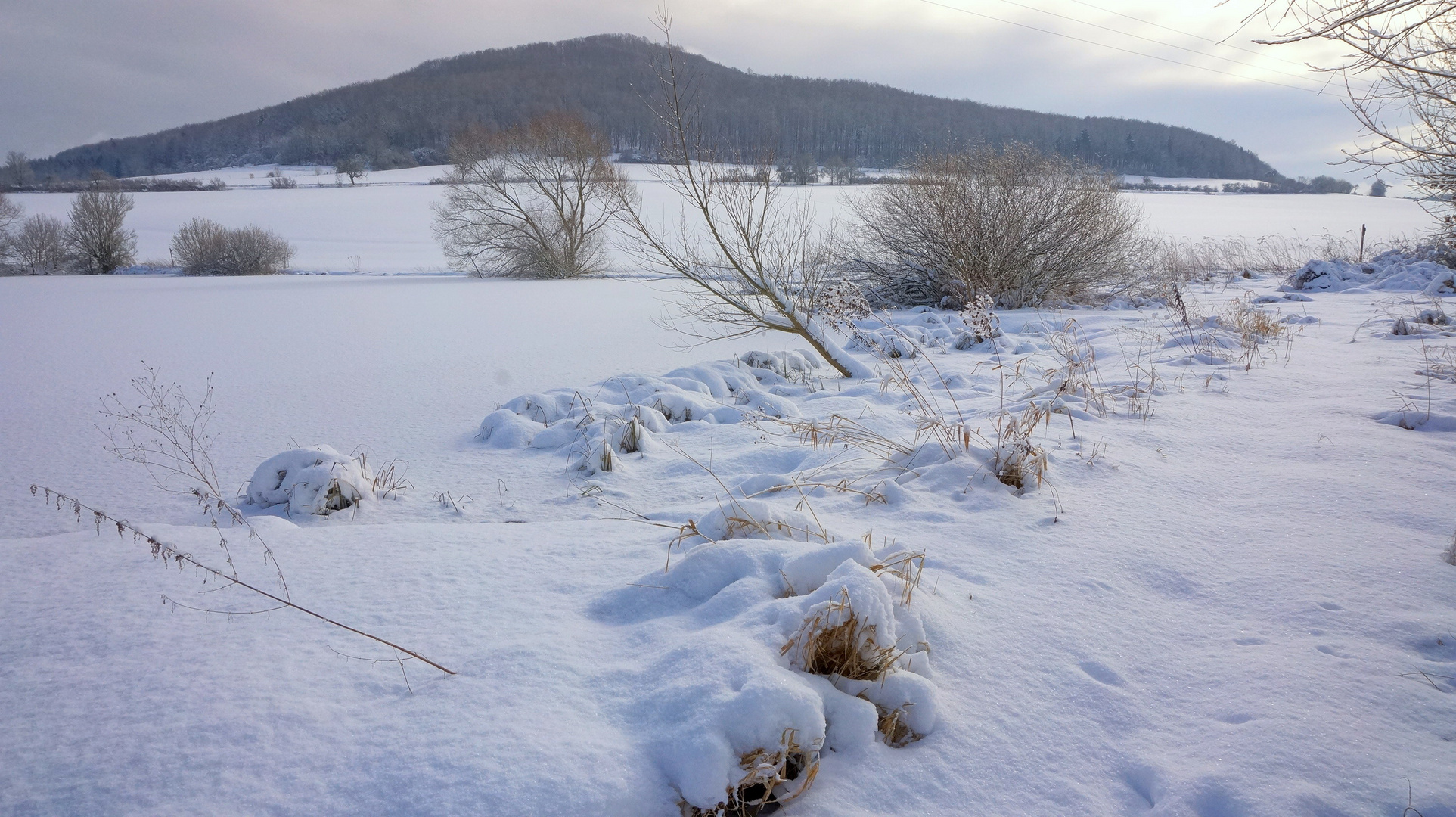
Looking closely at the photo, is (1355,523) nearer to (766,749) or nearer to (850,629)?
(850,629)

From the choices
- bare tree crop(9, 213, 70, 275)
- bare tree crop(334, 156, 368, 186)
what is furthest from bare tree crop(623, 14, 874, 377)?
bare tree crop(334, 156, 368, 186)

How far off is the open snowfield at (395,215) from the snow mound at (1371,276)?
34.2ft

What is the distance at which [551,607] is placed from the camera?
198 cm

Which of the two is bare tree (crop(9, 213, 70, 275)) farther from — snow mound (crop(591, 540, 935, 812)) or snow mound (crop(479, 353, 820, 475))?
snow mound (crop(591, 540, 935, 812))

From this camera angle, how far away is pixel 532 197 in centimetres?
2202

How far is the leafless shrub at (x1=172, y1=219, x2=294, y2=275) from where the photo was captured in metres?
24.3

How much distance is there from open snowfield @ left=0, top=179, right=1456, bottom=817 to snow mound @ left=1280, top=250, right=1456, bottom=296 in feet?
28.1

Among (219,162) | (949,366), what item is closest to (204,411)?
(949,366)

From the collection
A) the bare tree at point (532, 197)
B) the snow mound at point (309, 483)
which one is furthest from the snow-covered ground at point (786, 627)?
the bare tree at point (532, 197)

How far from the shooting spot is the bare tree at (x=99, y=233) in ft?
83.1

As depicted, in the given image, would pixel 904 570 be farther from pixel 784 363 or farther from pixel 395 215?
pixel 395 215

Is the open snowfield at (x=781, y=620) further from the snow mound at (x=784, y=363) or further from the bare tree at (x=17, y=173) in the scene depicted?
the bare tree at (x=17, y=173)

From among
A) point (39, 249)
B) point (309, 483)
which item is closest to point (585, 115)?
point (39, 249)

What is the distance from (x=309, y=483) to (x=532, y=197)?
66.7 feet
